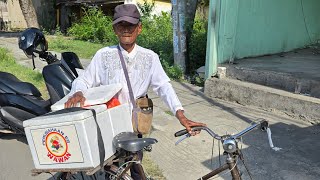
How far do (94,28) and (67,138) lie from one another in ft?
47.6

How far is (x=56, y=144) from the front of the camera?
206 centimetres

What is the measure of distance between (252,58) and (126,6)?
6.07 meters

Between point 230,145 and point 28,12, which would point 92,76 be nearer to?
point 230,145

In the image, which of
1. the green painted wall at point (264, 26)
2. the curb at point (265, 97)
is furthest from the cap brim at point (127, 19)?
the green painted wall at point (264, 26)

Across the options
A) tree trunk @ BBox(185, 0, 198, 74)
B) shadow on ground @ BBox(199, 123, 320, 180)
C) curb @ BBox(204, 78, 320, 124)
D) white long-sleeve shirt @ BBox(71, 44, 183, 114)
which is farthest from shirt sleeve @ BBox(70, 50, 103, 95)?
tree trunk @ BBox(185, 0, 198, 74)

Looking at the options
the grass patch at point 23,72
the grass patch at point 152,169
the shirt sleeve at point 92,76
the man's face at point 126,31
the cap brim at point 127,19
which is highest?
→ the cap brim at point 127,19

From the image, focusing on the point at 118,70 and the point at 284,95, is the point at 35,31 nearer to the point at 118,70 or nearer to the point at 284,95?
the point at 118,70

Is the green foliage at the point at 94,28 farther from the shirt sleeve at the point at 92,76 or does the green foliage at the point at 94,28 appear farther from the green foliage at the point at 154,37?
the shirt sleeve at the point at 92,76

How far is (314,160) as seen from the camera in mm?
4082

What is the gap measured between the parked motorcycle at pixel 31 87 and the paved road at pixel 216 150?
506 millimetres

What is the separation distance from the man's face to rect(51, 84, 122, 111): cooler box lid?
1.10 feet

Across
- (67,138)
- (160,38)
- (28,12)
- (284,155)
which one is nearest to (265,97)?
(284,155)

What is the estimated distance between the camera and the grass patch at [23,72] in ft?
24.4

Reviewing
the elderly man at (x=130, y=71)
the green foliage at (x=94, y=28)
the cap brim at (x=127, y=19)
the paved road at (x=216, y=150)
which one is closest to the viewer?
the cap brim at (x=127, y=19)
